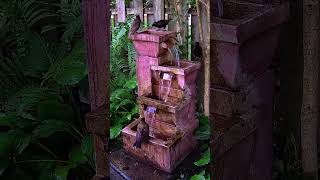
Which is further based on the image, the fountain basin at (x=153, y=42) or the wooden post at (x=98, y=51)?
the wooden post at (x=98, y=51)

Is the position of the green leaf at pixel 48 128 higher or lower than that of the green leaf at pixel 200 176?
lower

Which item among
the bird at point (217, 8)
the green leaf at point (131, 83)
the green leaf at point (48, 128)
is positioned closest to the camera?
the bird at point (217, 8)

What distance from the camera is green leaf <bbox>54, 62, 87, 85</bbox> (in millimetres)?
1708

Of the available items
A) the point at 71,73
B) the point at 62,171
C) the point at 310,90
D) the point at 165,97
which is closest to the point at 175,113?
the point at 165,97

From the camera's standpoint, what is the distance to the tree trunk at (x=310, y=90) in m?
0.95

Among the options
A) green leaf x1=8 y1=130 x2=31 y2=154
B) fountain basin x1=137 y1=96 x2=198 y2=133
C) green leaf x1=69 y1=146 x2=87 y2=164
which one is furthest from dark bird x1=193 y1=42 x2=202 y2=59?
green leaf x1=8 y1=130 x2=31 y2=154

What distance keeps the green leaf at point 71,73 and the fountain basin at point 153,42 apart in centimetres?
79

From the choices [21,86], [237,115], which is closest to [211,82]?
[237,115]

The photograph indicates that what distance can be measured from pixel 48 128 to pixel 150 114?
924 mm

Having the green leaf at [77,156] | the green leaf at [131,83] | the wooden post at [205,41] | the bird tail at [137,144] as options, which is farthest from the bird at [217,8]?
the green leaf at [77,156]

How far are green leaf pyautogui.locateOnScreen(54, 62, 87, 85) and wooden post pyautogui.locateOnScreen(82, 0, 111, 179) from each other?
1.87 feet

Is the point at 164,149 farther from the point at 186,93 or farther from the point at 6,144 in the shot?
the point at 6,144

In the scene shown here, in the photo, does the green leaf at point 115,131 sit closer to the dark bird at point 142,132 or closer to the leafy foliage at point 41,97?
the dark bird at point 142,132

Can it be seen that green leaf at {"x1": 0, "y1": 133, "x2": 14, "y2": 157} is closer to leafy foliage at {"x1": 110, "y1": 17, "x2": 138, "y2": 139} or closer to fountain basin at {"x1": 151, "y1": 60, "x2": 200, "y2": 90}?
leafy foliage at {"x1": 110, "y1": 17, "x2": 138, "y2": 139}
